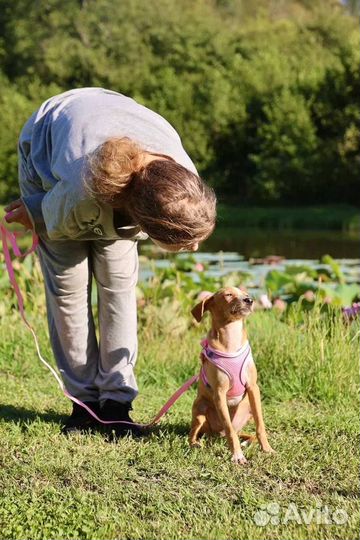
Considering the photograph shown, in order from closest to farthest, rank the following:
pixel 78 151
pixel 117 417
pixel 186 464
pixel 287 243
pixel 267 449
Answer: pixel 78 151 → pixel 186 464 → pixel 267 449 → pixel 117 417 → pixel 287 243

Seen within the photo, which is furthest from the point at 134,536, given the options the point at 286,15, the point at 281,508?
the point at 286,15

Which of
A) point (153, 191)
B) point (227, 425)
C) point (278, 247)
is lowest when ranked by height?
point (278, 247)

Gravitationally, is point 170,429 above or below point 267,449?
below

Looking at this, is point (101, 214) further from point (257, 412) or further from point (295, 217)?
point (295, 217)

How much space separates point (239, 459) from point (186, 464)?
21cm

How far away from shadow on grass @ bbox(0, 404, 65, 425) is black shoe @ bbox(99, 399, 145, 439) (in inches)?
10.2

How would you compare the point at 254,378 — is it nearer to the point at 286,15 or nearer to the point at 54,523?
the point at 54,523

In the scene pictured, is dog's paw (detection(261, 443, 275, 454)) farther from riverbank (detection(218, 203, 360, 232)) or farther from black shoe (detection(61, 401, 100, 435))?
riverbank (detection(218, 203, 360, 232))

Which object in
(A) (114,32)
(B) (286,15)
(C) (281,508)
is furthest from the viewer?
(B) (286,15)

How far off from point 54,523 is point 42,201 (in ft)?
4.15

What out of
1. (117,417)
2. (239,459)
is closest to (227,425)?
(239,459)

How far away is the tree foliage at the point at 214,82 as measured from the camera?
1259 inches

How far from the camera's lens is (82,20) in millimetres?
37969

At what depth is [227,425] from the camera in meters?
3.13
